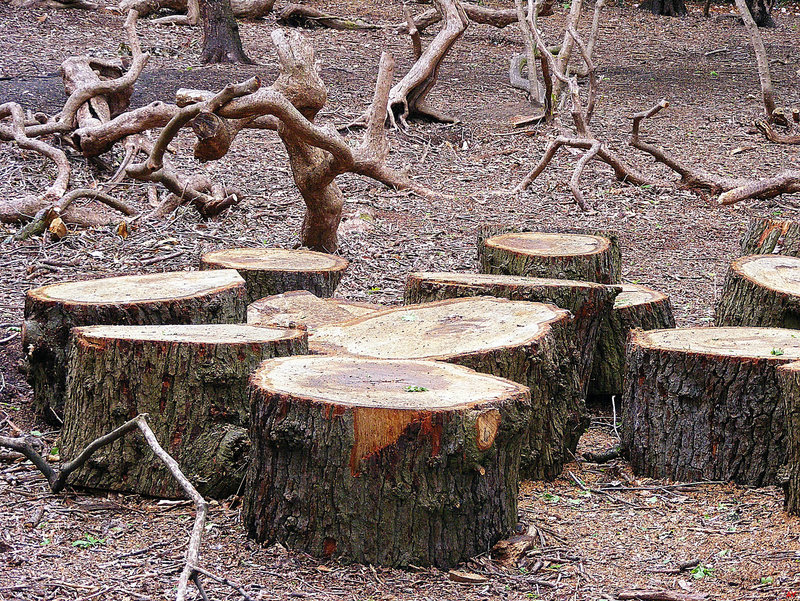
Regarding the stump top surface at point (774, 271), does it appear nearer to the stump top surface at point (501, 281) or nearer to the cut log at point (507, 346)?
the stump top surface at point (501, 281)

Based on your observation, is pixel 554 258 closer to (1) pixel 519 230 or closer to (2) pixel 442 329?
(1) pixel 519 230

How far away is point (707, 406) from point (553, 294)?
0.95 meters

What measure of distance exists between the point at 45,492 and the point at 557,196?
638cm

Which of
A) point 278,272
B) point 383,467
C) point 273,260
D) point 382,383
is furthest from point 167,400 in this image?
point 273,260

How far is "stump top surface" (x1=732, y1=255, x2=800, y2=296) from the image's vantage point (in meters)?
4.62

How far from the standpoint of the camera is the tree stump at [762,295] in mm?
4480

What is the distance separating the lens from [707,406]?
3758mm

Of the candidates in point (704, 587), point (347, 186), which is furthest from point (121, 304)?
point (347, 186)

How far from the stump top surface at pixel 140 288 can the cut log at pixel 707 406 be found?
73.7 inches

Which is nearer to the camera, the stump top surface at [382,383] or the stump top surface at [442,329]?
the stump top surface at [382,383]

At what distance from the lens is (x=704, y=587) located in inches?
117

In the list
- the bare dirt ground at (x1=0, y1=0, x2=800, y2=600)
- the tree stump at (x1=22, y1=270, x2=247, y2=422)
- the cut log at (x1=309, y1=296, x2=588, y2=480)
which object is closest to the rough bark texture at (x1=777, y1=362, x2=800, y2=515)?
the bare dirt ground at (x1=0, y1=0, x2=800, y2=600)

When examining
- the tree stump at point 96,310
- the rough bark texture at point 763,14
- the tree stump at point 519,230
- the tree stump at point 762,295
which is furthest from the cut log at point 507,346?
the rough bark texture at point 763,14

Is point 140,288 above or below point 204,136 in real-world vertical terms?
below
